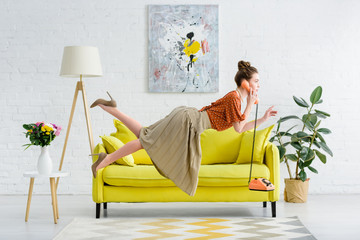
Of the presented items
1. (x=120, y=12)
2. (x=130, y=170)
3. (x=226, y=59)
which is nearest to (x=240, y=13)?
(x=226, y=59)

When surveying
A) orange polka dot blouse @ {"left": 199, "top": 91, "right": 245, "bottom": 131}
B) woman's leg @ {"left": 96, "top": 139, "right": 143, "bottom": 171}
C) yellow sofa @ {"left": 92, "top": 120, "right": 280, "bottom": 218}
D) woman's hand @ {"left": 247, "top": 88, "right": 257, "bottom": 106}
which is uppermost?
woman's hand @ {"left": 247, "top": 88, "right": 257, "bottom": 106}

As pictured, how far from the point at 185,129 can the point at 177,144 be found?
12cm

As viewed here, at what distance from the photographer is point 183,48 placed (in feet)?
20.0

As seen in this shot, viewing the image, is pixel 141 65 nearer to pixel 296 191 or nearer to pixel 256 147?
pixel 256 147

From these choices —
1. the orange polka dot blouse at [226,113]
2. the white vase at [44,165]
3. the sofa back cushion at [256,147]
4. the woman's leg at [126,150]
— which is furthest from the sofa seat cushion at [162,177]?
the orange polka dot blouse at [226,113]

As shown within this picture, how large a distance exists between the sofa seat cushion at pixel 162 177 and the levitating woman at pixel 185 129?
1.23 meters

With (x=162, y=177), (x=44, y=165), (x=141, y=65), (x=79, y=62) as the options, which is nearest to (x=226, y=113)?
(x=162, y=177)

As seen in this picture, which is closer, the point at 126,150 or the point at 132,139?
the point at 126,150

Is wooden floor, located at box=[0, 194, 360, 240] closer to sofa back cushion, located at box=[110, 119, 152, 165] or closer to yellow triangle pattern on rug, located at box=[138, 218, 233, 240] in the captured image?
yellow triangle pattern on rug, located at box=[138, 218, 233, 240]

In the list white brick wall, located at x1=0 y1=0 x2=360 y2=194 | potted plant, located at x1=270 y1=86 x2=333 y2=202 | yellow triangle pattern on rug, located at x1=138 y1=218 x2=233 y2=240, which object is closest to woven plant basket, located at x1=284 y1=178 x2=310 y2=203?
potted plant, located at x1=270 y1=86 x2=333 y2=202

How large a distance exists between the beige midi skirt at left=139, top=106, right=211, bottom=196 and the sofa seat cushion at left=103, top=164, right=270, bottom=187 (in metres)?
1.26

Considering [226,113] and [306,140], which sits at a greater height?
[226,113]

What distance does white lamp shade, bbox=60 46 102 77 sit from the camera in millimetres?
5121

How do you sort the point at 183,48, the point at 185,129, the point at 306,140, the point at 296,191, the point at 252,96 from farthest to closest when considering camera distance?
the point at 183,48 < the point at 306,140 < the point at 296,191 < the point at 185,129 < the point at 252,96
